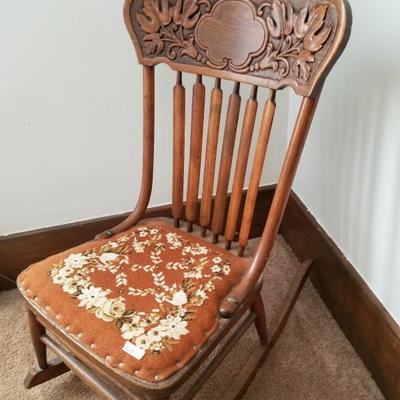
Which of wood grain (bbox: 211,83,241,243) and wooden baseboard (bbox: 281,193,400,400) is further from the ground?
wood grain (bbox: 211,83,241,243)

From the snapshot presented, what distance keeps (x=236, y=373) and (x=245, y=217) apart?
0.51m

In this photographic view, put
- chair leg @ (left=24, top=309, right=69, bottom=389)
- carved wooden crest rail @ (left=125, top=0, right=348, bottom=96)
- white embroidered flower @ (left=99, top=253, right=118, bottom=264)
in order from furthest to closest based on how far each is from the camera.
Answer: chair leg @ (left=24, top=309, right=69, bottom=389), white embroidered flower @ (left=99, top=253, right=118, bottom=264), carved wooden crest rail @ (left=125, top=0, right=348, bottom=96)

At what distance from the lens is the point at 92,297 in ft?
2.68

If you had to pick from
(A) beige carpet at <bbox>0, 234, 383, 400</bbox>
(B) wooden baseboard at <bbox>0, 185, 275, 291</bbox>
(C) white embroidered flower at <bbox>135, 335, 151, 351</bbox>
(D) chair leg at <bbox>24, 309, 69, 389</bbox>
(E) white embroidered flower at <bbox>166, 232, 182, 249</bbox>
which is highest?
(E) white embroidered flower at <bbox>166, 232, 182, 249</bbox>

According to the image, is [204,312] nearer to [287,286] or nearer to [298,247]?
[287,286]

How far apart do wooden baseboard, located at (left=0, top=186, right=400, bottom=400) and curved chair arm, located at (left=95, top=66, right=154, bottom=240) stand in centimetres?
37

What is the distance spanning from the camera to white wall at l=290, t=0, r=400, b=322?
0.92 meters

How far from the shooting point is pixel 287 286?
1420 millimetres

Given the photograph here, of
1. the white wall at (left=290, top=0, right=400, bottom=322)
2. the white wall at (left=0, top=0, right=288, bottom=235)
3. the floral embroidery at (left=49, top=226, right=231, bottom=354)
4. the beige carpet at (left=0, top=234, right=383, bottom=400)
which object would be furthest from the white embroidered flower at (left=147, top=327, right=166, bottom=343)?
the white wall at (left=0, top=0, right=288, bottom=235)

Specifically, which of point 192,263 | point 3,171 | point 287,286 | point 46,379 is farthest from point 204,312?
point 3,171

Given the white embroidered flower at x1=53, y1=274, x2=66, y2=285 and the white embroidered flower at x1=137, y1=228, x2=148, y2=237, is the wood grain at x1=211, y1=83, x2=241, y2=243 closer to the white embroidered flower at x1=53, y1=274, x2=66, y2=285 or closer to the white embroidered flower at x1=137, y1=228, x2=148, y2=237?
the white embroidered flower at x1=137, y1=228, x2=148, y2=237

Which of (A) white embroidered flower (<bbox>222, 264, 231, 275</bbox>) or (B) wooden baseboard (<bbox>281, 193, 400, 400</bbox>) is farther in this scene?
(B) wooden baseboard (<bbox>281, 193, 400, 400</bbox>)

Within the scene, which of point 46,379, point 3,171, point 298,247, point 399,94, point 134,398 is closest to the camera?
point 134,398

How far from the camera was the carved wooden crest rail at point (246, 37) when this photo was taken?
0.69 meters
